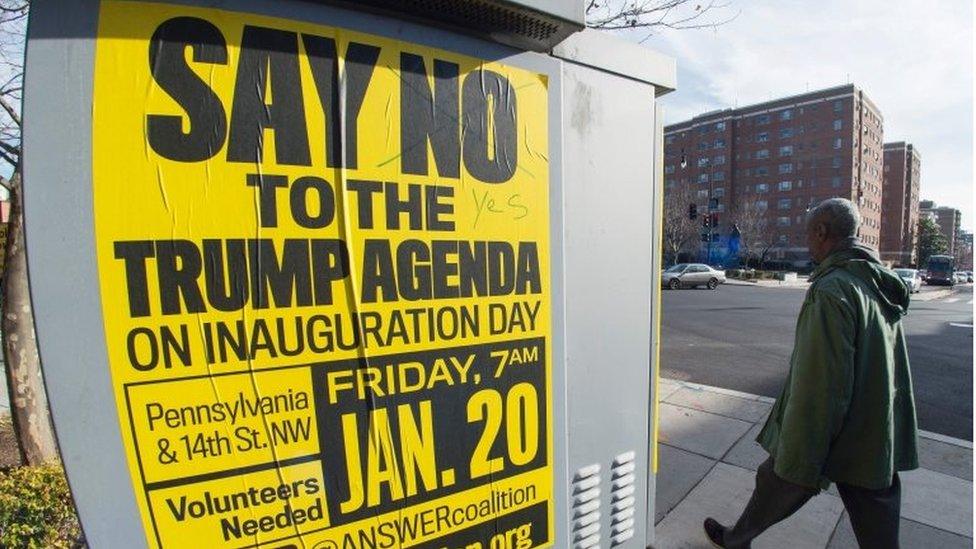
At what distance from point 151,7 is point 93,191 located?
1.27 feet

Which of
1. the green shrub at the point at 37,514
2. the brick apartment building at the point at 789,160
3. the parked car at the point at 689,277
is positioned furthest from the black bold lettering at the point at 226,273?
the brick apartment building at the point at 789,160

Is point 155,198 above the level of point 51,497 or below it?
above

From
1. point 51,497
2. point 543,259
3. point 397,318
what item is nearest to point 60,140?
point 397,318

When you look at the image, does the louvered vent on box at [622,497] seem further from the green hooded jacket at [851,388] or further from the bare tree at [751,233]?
the bare tree at [751,233]

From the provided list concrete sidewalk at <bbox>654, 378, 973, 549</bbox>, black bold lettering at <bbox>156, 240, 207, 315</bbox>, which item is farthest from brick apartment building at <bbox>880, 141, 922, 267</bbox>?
black bold lettering at <bbox>156, 240, 207, 315</bbox>

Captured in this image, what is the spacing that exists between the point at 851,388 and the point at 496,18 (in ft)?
→ 6.90

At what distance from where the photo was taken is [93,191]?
942 millimetres

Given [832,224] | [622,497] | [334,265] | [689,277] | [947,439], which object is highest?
[832,224]

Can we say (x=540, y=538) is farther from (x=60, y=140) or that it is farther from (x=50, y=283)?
(x=60, y=140)

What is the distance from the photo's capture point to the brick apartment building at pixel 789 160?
63406 millimetres

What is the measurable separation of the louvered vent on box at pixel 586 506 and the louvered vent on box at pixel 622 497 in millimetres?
76

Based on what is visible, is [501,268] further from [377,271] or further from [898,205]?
[898,205]

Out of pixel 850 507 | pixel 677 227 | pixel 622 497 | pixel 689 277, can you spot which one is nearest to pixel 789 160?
pixel 677 227

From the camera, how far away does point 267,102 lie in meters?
1.09
